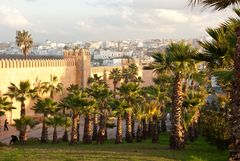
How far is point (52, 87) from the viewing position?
123 feet

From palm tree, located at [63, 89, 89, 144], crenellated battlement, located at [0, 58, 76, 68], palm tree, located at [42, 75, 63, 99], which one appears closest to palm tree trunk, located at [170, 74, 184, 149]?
palm tree, located at [63, 89, 89, 144]

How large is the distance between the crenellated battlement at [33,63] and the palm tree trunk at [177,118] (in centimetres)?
2063

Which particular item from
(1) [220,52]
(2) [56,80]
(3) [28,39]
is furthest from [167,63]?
(3) [28,39]

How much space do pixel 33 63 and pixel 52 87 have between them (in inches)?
102

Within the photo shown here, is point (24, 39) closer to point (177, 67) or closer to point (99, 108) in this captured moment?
point (99, 108)

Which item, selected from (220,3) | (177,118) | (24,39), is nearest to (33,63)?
(24,39)

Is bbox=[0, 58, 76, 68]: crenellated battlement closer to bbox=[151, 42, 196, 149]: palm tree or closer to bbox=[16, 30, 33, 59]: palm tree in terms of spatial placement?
bbox=[16, 30, 33, 59]: palm tree

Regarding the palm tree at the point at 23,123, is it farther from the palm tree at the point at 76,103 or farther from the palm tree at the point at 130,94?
the palm tree at the point at 130,94

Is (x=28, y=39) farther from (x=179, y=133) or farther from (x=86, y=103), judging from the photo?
(x=179, y=133)

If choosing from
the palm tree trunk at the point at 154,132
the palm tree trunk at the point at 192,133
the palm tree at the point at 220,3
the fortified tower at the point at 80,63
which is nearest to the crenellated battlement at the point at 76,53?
the fortified tower at the point at 80,63

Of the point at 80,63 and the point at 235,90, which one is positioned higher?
the point at 80,63

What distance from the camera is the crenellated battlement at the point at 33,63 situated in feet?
109

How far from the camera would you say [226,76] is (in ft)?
23.2

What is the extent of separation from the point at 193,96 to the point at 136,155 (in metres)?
6.79
